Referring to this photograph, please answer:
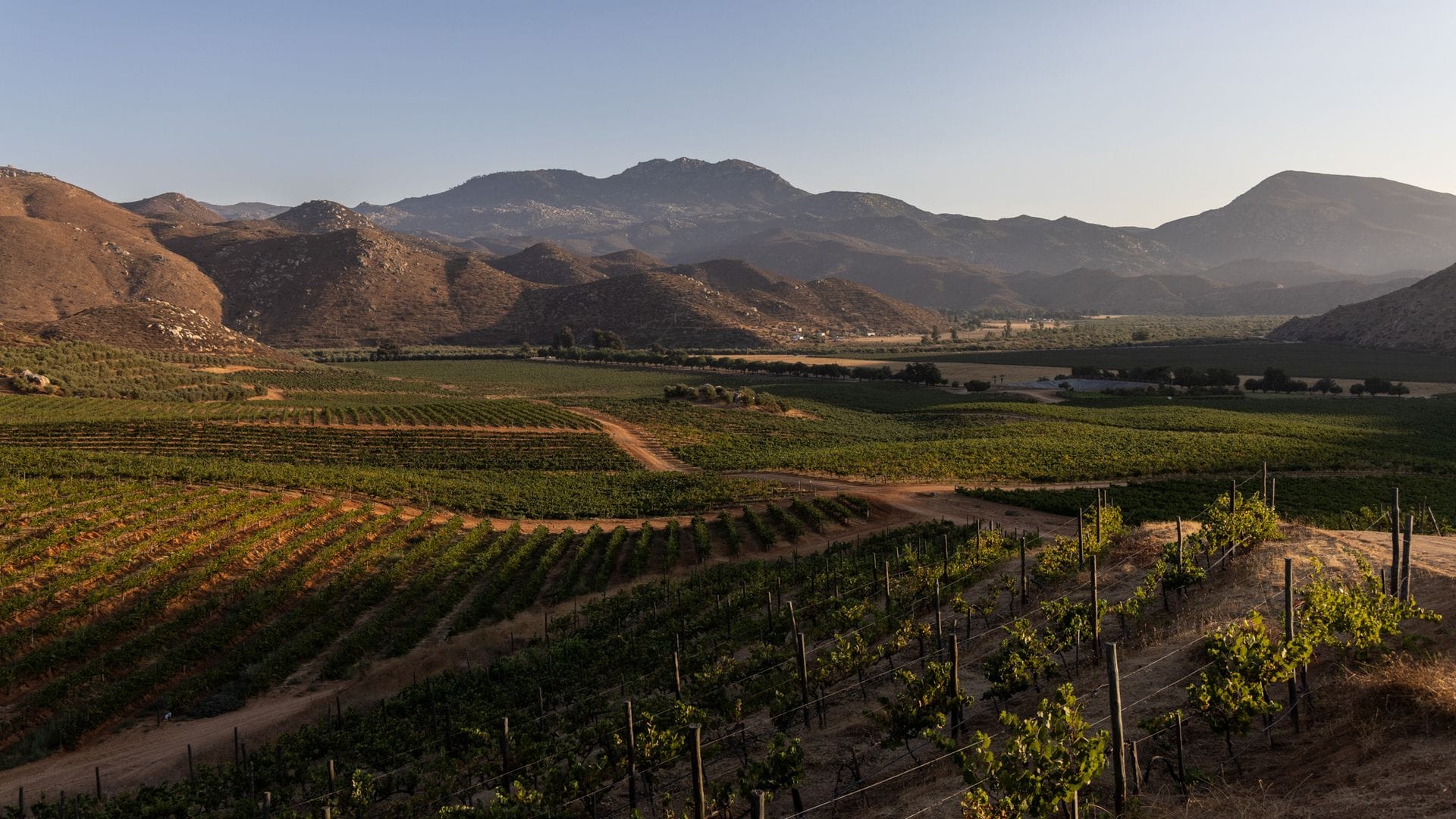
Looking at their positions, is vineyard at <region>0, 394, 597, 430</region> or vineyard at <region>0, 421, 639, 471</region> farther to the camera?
vineyard at <region>0, 394, 597, 430</region>

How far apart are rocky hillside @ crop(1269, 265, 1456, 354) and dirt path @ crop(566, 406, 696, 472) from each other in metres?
159

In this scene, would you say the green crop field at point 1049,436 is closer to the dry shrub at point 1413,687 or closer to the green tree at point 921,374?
the green tree at point 921,374

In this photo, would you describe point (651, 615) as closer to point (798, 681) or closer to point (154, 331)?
point (798, 681)

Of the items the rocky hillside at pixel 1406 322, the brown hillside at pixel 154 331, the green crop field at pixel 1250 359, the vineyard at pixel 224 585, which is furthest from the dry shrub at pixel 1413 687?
the rocky hillside at pixel 1406 322

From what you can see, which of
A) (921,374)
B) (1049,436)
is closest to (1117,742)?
(1049,436)

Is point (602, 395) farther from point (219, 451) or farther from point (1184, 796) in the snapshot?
point (1184, 796)

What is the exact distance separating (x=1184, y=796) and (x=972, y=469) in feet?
143

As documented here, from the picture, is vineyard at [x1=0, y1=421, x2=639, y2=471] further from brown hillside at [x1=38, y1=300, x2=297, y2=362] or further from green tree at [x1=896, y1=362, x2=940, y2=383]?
brown hillside at [x1=38, y1=300, x2=297, y2=362]

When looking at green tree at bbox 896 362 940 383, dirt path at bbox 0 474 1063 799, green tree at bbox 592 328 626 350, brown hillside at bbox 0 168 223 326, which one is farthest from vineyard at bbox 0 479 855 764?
brown hillside at bbox 0 168 223 326

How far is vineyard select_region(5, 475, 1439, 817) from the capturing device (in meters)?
12.5

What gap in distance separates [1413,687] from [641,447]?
62603 mm

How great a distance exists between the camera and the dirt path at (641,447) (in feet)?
207

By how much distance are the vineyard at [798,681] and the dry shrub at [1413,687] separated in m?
0.74

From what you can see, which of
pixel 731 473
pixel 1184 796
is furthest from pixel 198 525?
pixel 1184 796
